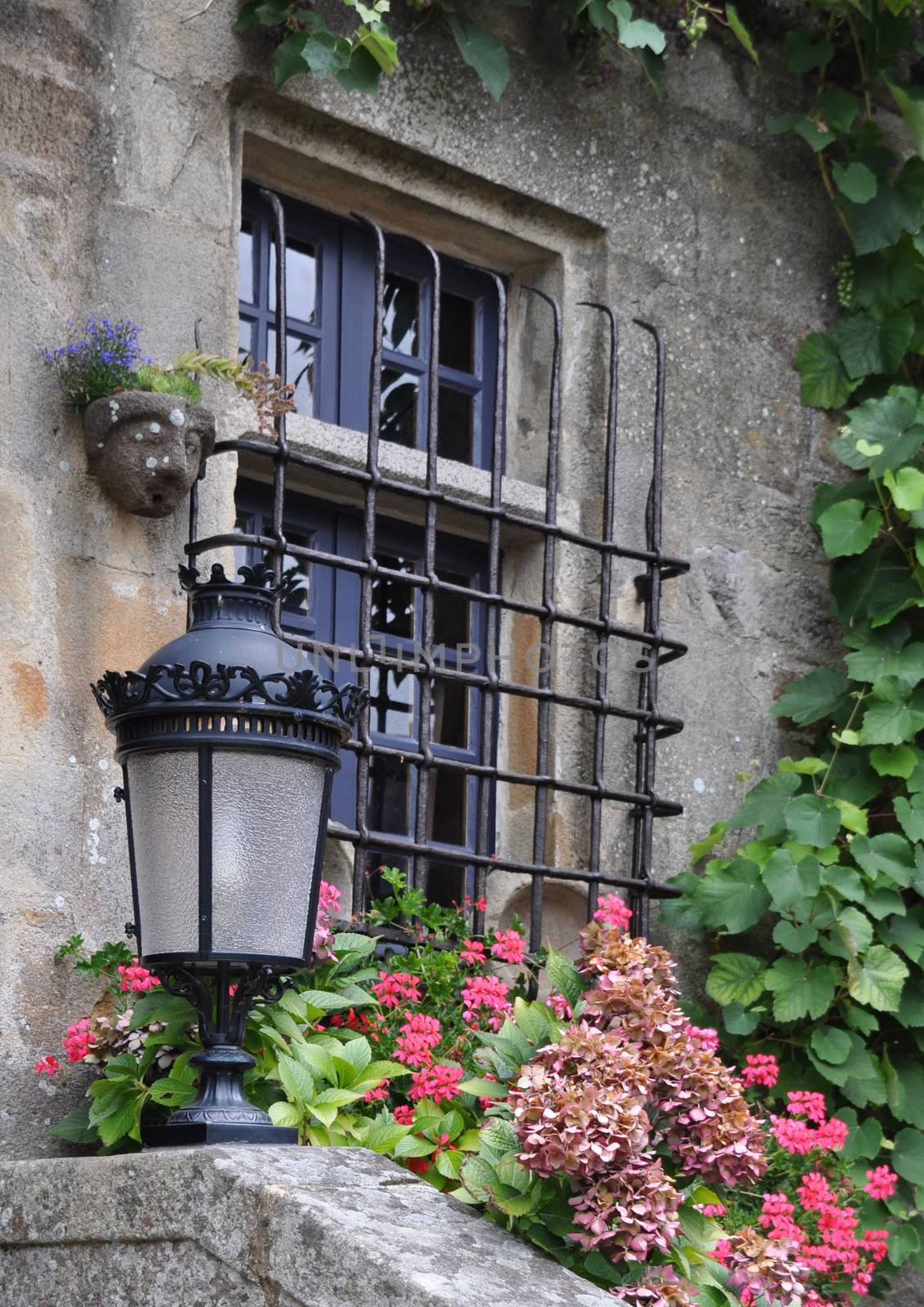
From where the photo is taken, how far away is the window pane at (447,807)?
3764mm

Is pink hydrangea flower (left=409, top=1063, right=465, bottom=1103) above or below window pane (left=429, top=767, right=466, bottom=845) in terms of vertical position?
below

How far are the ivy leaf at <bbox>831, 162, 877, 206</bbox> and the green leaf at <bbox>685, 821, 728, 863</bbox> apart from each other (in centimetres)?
143

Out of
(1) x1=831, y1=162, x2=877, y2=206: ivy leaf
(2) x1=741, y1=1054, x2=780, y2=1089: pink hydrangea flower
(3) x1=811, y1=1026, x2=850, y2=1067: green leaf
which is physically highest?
(1) x1=831, y1=162, x2=877, y2=206: ivy leaf

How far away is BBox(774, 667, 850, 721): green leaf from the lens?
3.97m

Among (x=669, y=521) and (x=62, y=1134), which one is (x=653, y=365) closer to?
(x=669, y=521)

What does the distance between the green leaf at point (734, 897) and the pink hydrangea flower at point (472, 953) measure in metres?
0.65

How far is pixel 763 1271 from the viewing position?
256 centimetres

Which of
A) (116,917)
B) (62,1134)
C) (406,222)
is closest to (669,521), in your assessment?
(406,222)

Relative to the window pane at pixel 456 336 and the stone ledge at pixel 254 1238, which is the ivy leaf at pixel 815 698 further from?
the stone ledge at pixel 254 1238

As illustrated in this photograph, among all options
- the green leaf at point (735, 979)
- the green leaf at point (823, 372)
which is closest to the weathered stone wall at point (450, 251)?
the green leaf at point (823, 372)

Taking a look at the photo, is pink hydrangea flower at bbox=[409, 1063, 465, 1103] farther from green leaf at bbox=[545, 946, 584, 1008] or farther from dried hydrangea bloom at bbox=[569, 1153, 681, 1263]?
dried hydrangea bloom at bbox=[569, 1153, 681, 1263]

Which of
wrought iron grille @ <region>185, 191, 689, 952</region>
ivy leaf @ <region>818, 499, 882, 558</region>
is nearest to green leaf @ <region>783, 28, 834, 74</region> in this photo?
wrought iron grille @ <region>185, 191, 689, 952</region>

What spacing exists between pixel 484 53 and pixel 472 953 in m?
1.80

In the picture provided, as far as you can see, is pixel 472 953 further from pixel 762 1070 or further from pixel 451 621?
pixel 451 621
